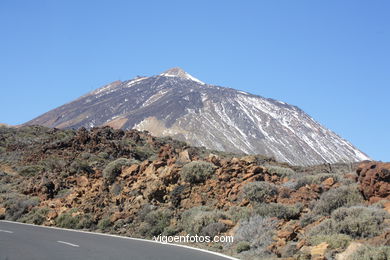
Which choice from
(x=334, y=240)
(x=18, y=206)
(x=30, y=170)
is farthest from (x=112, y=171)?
(x=334, y=240)

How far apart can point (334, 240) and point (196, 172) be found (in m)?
10.7

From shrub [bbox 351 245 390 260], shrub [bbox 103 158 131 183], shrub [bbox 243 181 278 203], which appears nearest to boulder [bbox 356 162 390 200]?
shrub [bbox 243 181 278 203]

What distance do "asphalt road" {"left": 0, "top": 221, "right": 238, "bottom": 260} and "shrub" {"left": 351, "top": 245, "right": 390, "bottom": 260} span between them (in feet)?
10.8

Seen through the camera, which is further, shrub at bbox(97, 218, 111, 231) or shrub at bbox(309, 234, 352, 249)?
shrub at bbox(97, 218, 111, 231)

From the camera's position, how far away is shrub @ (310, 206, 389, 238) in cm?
1142

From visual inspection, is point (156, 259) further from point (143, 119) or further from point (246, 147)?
point (143, 119)

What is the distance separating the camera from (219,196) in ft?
63.2

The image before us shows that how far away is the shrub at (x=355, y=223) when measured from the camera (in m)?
11.4

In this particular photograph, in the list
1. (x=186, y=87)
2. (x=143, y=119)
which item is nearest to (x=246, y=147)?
(x=143, y=119)

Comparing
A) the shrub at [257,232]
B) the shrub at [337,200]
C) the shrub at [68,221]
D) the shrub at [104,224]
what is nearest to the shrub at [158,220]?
the shrub at [104,224]

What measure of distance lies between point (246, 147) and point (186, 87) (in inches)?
3018

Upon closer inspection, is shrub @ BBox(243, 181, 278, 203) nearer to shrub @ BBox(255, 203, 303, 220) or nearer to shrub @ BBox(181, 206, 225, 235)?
shrub @ BBox(255, 203, 303, 220)

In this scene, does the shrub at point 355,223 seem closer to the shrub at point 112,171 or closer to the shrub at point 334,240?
the shrub at point 334,240

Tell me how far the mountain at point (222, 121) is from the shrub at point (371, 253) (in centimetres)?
10533
